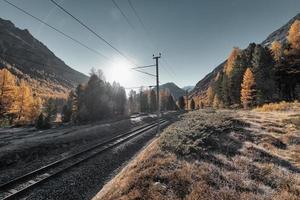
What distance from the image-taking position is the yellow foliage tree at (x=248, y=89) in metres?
44.8

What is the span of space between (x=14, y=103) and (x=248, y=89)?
6218 cm

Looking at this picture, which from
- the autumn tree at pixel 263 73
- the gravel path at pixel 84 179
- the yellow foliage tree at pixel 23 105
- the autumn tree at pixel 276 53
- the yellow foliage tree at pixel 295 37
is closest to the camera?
the gravel path at pixel 84 179

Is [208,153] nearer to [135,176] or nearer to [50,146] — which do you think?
[135,176]

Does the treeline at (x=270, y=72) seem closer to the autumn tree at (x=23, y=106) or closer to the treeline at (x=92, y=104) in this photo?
the treeline at (x=92, y=104)

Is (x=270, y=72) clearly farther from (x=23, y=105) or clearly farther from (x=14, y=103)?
(x=23, y=105)

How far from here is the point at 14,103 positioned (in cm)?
4853

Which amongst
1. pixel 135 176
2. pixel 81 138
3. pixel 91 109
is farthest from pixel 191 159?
pixel 91 109

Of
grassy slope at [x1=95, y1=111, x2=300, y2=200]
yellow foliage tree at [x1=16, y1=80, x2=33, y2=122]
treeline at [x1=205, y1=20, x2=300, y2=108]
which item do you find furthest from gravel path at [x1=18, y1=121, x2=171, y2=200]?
yellow foliage tree at [x1=16, y1=80, x2=33, y2=122]

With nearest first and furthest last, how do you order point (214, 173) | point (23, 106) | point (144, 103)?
point (214, 173) → point (23, 106) → point (144, 103)

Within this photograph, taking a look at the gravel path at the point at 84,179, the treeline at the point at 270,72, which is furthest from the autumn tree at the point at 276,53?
the gravel path at the point at 84,179

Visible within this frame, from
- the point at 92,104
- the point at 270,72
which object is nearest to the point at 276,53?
the point at 270,72

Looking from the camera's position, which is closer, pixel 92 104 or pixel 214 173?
pixel 214 173

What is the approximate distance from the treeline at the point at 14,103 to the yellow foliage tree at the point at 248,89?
60.3 meters

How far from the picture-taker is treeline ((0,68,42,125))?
45.2 m
